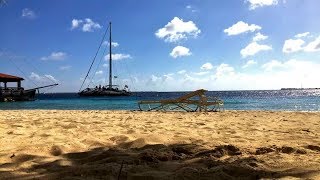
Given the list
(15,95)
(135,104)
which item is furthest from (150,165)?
(15,95)

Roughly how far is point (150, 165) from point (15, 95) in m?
50.7

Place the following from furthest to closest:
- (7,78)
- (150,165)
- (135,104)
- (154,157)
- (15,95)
→ 1. (15,95)
2. (7,78)
3. (135,104)
4. (154,157)
5. (150,165)

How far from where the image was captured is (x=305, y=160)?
4422mm

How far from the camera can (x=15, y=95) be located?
50875 millimetres

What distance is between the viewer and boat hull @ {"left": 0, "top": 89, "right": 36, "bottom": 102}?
49.3m

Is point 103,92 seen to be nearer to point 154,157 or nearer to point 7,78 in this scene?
point 7,78

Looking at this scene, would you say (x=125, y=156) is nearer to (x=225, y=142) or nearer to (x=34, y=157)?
(x=34, y=157)

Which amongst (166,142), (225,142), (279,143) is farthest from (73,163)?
(279,143)

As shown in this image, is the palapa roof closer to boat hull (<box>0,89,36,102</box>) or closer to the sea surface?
boat hull (<box>0,89,36,102</box>)

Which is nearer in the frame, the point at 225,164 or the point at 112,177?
the point at 112,177

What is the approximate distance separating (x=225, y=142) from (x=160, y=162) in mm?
1832

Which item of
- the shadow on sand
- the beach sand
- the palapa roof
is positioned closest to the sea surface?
the palapa roof

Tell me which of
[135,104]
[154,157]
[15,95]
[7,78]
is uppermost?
[7,78]

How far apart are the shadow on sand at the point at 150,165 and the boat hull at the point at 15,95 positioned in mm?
47991
